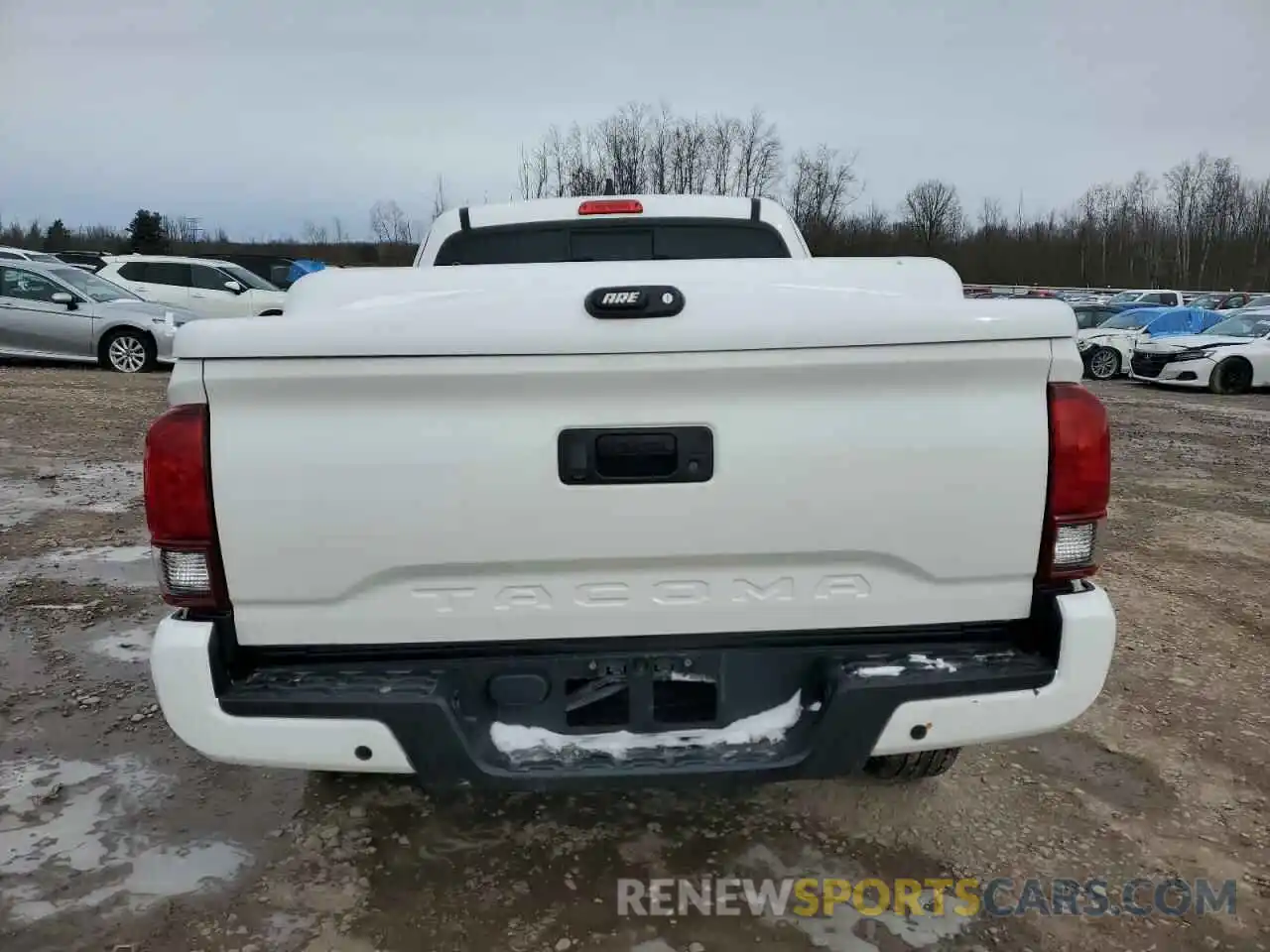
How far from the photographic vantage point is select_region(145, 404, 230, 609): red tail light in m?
2.07

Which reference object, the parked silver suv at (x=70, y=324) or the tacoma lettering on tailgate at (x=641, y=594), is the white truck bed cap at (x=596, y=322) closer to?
the tacoma lettering on tailgate at (x=641, y=594)

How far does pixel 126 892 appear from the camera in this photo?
8.46 feet

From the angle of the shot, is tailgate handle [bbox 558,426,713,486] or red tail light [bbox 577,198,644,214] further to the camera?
red tail light [bbox 577,198,644,214]

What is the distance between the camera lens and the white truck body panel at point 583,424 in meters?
2.09

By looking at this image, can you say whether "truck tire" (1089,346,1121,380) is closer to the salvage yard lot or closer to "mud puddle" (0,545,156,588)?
the salvage yard lot

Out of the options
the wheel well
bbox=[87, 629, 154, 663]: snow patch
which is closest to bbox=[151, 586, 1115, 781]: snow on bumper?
bbox=[87, 629, 154, 663]: snow patch

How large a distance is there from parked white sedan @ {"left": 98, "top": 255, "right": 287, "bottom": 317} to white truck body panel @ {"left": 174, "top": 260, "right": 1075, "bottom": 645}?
1589 centimetres

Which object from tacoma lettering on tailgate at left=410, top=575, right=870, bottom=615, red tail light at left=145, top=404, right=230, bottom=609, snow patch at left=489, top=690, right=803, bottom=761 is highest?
red tail light at left=145, top=404, right=230, bottom=609

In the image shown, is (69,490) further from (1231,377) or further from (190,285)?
(1231,377)

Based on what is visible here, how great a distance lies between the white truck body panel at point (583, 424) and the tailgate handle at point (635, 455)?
2 centimetres

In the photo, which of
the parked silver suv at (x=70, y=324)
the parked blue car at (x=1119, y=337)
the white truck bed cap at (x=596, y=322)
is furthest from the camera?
the parked blue car at (x=1119, y=337)

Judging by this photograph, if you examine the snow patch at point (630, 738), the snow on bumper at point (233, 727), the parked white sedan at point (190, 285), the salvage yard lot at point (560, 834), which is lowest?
the salvage yard lot at point (560, 834)

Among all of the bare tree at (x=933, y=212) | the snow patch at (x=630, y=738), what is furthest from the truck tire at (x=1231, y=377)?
the bare tree at (x=933, y=212)

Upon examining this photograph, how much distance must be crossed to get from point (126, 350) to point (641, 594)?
1383 centimetres
